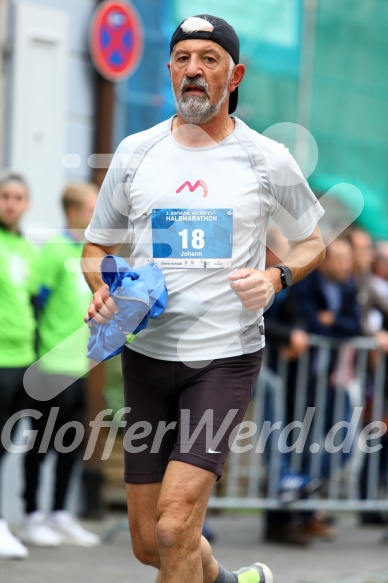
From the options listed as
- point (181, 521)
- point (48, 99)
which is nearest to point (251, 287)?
point (181, 521)

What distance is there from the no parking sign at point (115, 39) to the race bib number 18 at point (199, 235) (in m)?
6.27

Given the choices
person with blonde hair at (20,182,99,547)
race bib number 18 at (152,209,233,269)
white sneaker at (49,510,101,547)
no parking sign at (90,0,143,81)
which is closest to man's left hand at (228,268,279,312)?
race bib number 18 at (152,209,233,269)

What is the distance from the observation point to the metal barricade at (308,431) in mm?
9312

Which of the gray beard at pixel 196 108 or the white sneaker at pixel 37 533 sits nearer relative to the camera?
the gray beard at pixel 196 108

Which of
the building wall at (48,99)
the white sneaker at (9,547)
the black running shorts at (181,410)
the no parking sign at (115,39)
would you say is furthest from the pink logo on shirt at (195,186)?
the no parking sign at (115,39)

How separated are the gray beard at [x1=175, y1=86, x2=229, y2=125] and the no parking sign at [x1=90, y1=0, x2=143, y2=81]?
618 centimetres

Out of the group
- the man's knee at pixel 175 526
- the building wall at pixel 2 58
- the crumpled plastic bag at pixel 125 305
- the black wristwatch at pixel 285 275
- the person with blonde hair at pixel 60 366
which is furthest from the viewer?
the building wall at pixel 2 58

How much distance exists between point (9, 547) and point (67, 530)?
0.84m

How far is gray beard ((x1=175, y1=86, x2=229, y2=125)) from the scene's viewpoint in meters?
5.35

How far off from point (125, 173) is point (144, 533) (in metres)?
1.45

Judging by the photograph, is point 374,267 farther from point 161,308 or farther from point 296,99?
point 161,308

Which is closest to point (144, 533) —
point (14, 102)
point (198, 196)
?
point (198, 196)

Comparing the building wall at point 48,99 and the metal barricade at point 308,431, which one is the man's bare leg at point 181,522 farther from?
the building wall at point 48,99

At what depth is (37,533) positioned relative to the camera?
830 cm
